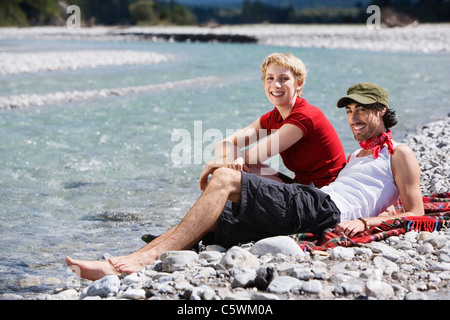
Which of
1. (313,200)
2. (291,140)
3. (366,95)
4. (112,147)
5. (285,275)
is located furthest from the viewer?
(112,147)

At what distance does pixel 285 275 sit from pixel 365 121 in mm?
1213

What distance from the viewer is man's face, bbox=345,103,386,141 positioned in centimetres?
387

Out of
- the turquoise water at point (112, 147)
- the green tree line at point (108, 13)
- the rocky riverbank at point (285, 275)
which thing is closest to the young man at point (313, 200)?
the rocky riverbank at point (285, 275)

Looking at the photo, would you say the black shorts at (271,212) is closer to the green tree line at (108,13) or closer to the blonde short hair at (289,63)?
the blonde short hair at (289,63)

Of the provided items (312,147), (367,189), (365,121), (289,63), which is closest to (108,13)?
(289,63)

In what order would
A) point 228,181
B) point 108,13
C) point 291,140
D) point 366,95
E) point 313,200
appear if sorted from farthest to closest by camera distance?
point 108,13 < point 291,140 < point 366,95 < point 313,200 < point 228,181

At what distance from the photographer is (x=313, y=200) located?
12.2 feet

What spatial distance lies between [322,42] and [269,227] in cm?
3760

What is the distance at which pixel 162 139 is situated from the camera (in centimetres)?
992

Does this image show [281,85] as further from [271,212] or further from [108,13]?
[108,13]

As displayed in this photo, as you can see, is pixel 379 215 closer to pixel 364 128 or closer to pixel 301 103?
pixel 364 128

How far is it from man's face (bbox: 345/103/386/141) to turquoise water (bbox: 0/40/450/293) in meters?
2.05

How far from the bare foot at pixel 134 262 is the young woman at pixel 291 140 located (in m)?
0.66
